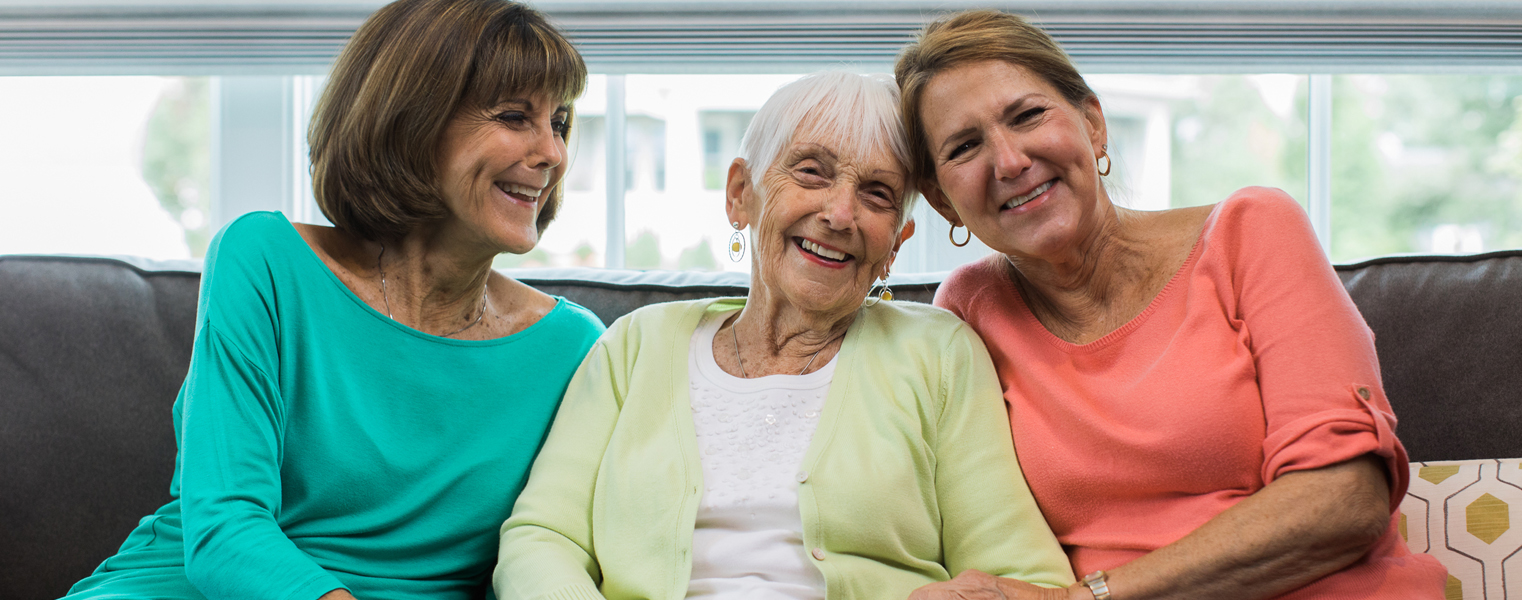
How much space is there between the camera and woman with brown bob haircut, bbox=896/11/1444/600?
3.60 feet

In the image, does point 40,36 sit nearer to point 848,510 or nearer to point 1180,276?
point 848,510

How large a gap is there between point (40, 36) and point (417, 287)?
1.71 metres

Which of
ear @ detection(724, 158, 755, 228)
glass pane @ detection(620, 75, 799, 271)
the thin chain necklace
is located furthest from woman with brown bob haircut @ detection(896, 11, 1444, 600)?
glass pane @ detection(620, 75, 799, 271)

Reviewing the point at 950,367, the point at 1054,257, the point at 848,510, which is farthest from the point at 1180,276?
the point at 848,510

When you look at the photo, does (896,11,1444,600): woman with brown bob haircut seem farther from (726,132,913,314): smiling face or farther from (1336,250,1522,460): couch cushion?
(1336,250,1522,460): couch cushion

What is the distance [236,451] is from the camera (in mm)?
1153

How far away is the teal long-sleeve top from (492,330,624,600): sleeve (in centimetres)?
9

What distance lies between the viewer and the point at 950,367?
130cm

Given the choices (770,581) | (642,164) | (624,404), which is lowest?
(770,581)

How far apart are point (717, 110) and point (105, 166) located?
1833mm

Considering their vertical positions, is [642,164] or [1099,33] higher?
[1099,33]

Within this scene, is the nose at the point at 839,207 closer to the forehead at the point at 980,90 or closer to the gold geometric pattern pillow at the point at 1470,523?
the forehead at the point at 980,90

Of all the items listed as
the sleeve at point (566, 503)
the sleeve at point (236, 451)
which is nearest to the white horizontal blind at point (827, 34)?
the sleeve at point (566, 503)

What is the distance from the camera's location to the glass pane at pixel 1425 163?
257 cm
